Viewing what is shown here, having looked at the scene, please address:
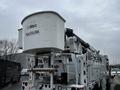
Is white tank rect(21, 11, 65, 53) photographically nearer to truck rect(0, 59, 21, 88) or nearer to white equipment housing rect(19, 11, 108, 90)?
white equipment housing rect(19, 11, 108, 90)

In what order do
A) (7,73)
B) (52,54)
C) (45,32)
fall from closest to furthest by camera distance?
(45,32) → (52,54) → (7,73)

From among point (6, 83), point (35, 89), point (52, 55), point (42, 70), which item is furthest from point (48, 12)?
point (6, 83)

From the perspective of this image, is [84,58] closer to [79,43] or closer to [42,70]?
[79,43]

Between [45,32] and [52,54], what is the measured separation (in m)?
0.88

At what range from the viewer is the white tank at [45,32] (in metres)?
7.04

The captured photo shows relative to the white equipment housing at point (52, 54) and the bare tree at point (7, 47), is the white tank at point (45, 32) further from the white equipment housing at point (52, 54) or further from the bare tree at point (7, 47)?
the bare tree at point (7, 47)

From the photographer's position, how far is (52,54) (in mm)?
7512

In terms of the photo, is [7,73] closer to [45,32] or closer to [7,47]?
[45,32]

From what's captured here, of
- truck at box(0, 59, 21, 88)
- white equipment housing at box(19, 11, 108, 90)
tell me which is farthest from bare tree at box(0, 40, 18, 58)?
white equipment housing at box(19, 11, 108, 90)

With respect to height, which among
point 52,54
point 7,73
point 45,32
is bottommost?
point 7,73

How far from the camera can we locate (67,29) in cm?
844

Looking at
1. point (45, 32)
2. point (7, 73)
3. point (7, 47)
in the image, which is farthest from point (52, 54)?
point (7, 47)

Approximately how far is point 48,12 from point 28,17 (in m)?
0.84

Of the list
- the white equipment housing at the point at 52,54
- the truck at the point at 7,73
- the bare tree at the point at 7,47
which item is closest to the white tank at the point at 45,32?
the white equipment housing at the point at 52,54
